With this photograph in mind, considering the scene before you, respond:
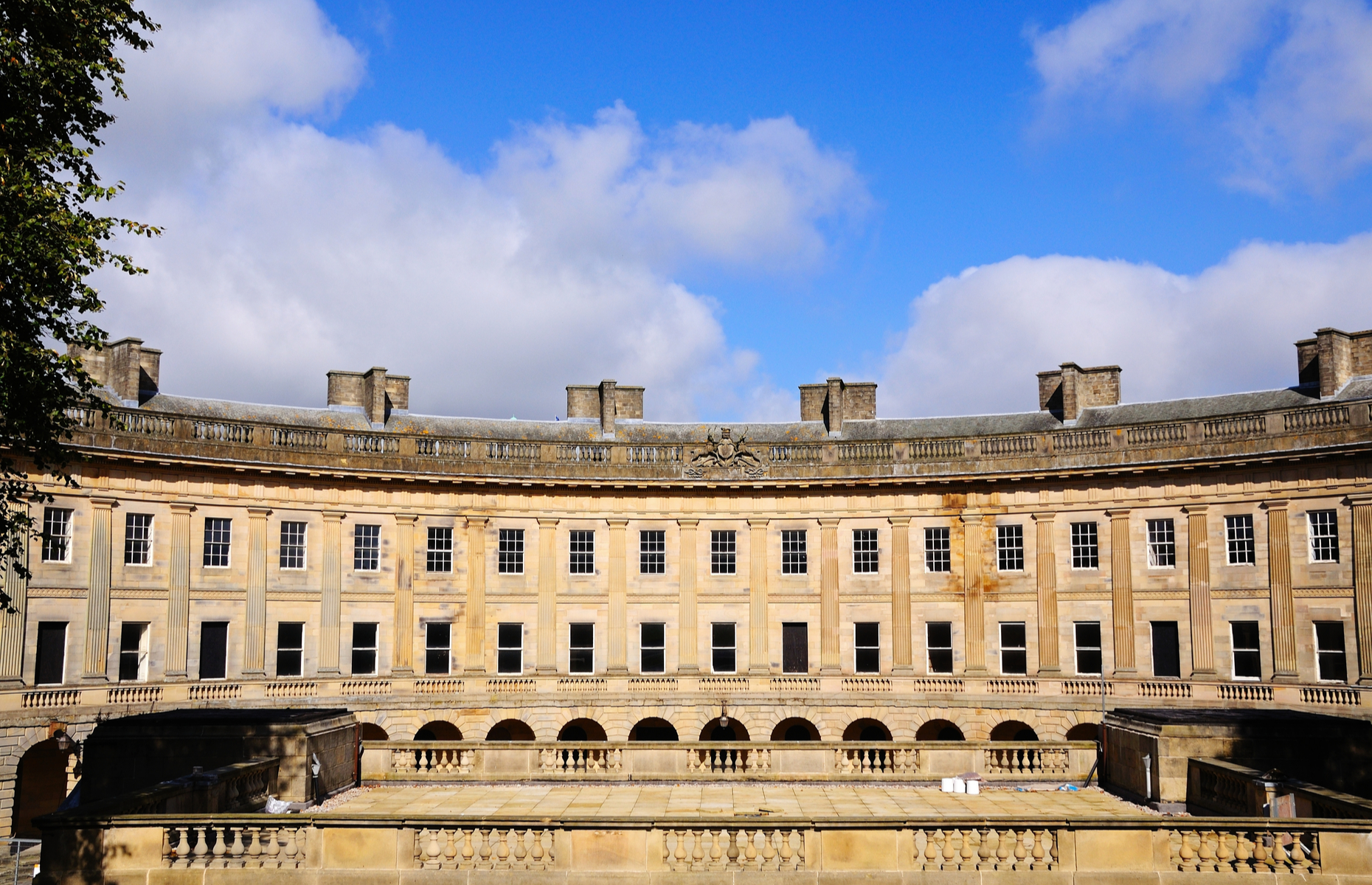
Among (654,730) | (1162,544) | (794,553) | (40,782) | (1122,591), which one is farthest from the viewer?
(794,553)

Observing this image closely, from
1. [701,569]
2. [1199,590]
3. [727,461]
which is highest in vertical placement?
[727,461]

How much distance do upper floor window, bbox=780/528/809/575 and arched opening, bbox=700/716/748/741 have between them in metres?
Answer: 5.86

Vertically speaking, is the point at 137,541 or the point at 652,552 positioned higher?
the point at 137,541

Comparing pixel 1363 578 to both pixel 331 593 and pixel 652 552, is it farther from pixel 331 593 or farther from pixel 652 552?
pixel 331 593

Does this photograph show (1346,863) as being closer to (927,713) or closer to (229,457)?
(927,713)

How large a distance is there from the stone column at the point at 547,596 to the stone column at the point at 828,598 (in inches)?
387

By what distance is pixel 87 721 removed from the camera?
33.8m

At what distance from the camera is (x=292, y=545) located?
39156 millimetres

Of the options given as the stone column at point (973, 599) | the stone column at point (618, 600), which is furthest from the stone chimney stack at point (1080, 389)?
the stone column at point (618, 600)

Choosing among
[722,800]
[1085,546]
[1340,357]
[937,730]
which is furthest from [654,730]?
[1340,357]

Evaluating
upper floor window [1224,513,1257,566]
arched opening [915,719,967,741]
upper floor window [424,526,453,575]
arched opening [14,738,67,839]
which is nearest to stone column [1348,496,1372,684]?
upper floor window [1224,513,1257,566]

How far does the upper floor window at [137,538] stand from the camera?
36250mm

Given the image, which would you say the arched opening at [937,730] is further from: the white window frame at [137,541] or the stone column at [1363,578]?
the white window frame at [137,541]

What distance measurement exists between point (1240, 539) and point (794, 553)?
1514 cm
